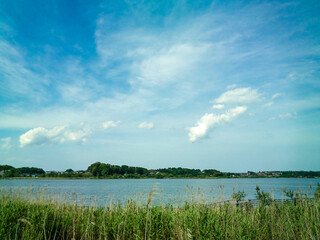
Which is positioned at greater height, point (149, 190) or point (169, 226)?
point (149, 190)

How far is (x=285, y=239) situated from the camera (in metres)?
5.26

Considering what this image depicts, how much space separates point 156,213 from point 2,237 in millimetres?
3382

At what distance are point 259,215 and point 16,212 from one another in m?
6.59

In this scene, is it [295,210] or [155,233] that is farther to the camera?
[295,210]

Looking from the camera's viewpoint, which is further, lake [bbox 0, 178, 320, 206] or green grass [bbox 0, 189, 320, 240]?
lake [bbox 0, 178, 320, 206]

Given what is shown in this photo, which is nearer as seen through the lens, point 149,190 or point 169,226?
point 169,226

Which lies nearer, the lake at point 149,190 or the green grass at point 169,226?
the green grass at point 169,226

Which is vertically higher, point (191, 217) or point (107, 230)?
point (191, 217)

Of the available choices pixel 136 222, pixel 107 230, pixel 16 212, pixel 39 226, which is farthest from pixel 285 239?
pixel 16 212

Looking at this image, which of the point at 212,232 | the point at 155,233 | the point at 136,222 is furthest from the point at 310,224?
the point at 136,222

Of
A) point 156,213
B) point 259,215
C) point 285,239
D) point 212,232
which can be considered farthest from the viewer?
point 259,215

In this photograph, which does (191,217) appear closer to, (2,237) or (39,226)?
(39,226)

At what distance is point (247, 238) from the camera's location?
500cm

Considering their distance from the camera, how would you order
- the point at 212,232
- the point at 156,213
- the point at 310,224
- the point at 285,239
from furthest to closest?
the point at 156,213 → the point at 310,224 → the point at 285,239 → the point at 212,232
